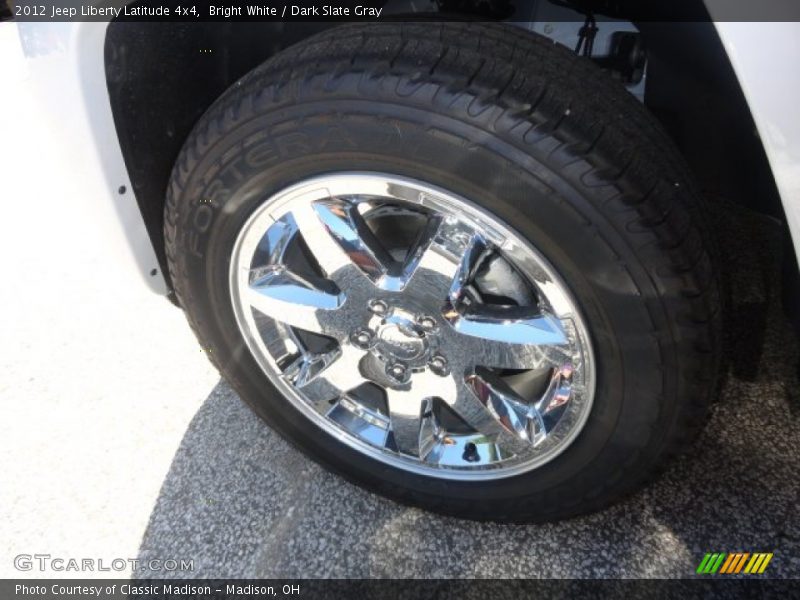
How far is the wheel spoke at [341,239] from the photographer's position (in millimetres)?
1367

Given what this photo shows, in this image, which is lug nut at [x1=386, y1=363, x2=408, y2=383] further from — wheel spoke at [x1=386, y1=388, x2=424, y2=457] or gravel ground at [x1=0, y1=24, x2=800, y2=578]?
gravel ground at [x1=0, y1=24, x2=800, y2=578]

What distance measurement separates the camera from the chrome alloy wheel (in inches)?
50.5

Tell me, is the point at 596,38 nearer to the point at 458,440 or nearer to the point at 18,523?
the point at 458,440

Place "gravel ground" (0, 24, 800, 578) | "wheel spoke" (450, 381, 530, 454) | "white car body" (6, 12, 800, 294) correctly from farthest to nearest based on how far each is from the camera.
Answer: "gravel ground" (0, 24, 800, 578), "wheel spoke" (450, 381, 530, 454), "white car body" (6, 12, 800, 294)

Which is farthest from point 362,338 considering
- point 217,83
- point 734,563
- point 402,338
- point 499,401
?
point 734,563

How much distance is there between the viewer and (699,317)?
3.88 feet

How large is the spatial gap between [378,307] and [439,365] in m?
0.19

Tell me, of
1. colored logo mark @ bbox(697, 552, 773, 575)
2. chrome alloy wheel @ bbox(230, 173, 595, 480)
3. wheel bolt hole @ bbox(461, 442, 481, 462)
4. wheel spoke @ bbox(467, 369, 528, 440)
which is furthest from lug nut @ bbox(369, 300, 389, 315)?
colored logo mark @ bbox(697, 552, 773, 575)

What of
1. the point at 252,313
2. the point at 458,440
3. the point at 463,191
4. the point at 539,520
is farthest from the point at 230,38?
the point at 539,520

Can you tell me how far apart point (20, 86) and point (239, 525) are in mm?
2676

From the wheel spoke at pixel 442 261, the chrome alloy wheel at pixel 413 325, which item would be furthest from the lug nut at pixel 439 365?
the wheel spoke at pixel 442 261

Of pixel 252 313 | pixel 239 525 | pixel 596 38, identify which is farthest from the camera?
pixel 596 38

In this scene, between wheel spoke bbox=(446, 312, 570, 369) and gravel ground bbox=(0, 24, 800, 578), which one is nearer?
wheel spoke bbox=(446, 312, 570, 369)

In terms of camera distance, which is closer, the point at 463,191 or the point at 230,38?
the point at 463,191
